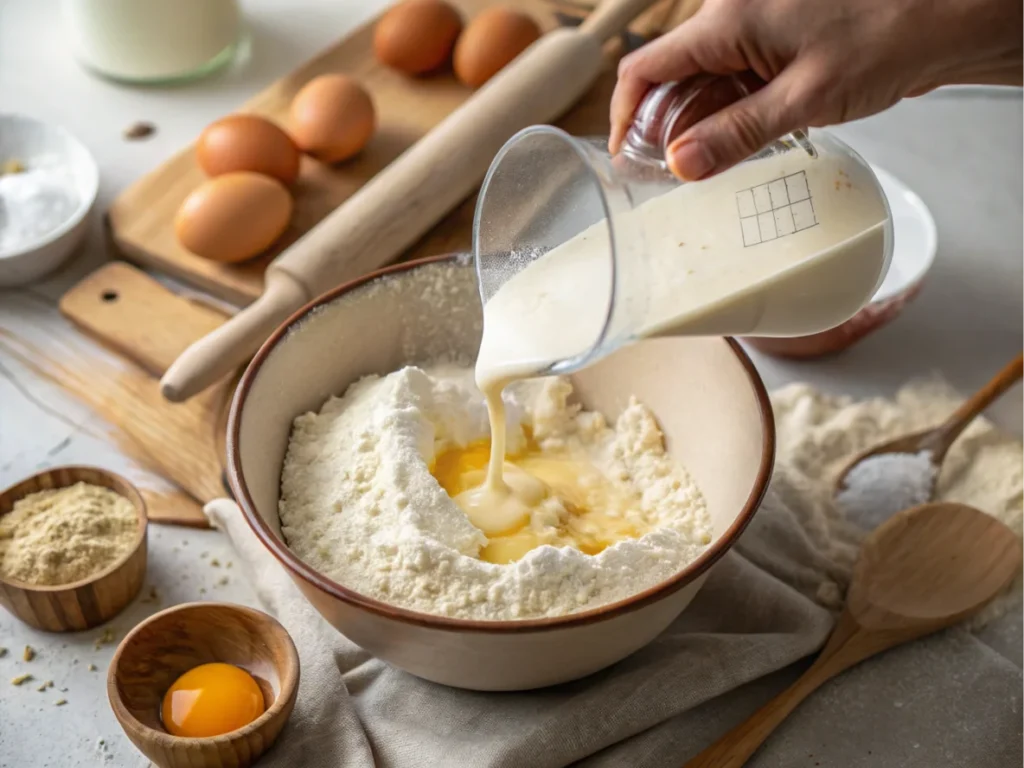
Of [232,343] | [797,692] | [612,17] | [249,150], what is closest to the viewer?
[797,692]

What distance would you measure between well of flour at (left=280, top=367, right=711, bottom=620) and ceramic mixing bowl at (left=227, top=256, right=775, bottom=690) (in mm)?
41

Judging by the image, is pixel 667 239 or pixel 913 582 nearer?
pixel 667 239

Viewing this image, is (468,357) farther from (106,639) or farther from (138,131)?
(138,131)

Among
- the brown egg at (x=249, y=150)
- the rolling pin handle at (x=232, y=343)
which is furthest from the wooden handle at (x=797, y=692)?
the brown egg at (x=249, y=150)

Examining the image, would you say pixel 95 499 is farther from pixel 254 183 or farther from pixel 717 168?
pixel 717 168

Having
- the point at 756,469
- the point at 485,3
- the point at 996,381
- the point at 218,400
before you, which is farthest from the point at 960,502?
the point at 485,3

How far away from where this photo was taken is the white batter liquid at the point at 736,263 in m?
1.33

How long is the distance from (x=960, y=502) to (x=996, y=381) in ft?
0.73

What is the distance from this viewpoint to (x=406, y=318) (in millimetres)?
1887

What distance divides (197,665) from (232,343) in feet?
1.89

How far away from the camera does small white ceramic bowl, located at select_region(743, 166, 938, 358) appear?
208 cm

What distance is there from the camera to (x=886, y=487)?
1.95 metres

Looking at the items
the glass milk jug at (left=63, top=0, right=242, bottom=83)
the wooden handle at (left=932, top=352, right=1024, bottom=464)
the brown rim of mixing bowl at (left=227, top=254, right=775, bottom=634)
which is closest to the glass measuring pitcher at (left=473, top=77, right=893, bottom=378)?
the brown rim of mixing bowl at (left=227, top=254, right=775, bottom=634)

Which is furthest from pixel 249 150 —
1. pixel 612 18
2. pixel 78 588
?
pixel 78 588
